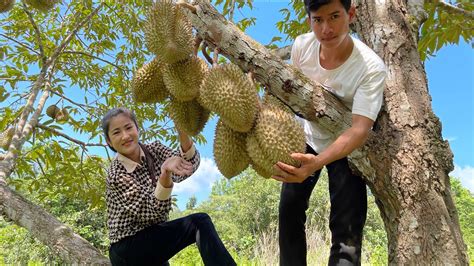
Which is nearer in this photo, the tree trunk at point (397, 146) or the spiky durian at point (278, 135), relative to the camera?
the spiky durian at point (278, 135)

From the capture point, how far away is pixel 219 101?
1.27 meters

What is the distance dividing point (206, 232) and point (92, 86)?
296cm

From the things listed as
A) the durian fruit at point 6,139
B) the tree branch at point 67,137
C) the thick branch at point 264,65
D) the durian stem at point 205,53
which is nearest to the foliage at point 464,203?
the tree branch at point 67,137

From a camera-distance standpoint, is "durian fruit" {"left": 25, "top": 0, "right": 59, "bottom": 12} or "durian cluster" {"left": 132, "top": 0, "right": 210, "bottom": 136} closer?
"durian cluster" {"left": 132, "top": 0, "right": 210, "bottom": 136}

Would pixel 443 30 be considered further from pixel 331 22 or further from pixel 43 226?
pixel 43 226

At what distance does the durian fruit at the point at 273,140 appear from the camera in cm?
124

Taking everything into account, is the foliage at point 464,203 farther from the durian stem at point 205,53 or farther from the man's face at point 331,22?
the durian stem at point 205,53

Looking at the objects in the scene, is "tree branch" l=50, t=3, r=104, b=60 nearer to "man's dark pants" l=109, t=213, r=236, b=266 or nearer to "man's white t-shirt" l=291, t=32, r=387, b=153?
"man's dark pants" l=109, t=213, r=236, b=266

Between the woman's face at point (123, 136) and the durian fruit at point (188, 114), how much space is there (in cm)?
87

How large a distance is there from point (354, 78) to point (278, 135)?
437mm

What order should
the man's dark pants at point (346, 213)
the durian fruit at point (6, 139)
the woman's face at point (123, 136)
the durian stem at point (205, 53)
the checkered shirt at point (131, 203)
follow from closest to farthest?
1. the durian stem at point (205, 53)
2. the man's dark pants at point (346, 213)
3. the checkered shirt at point (131, 203)
4. the woman's face at point (123, 136)
5. the durian fruit at point (6, 139)

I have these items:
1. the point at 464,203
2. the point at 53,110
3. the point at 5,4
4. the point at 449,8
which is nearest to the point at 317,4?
the point at 449,8

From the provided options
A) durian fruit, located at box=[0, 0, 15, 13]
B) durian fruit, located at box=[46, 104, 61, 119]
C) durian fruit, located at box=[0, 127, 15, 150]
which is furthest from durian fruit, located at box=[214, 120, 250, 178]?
durian fruit, located at box=[46, 104, 61, 119]

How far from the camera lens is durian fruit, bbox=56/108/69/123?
386cm
